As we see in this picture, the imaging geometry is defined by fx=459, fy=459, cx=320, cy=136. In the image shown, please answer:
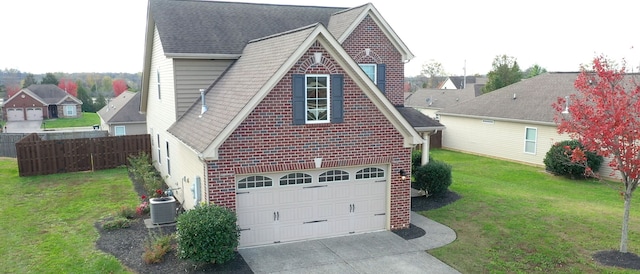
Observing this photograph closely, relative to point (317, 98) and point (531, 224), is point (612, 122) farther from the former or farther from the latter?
point (317, 98)

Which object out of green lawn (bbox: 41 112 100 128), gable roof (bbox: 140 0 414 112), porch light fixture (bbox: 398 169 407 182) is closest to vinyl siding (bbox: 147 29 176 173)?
gable roof (bbox: 140 0 414 112)

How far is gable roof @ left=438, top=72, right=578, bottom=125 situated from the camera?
2588 cm

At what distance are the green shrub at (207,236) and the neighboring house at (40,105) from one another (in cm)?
7162

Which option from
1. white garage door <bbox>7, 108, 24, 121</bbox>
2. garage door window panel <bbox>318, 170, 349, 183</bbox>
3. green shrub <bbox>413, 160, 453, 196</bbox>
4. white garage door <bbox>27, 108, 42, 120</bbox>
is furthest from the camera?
white garage door <bbox>27, 108, 42, 120</bbox>

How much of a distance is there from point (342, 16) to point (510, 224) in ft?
34.5

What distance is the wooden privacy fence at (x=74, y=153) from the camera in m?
21.3

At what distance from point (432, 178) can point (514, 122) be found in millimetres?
12877

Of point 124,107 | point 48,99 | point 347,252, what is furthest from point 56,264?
point 48,99

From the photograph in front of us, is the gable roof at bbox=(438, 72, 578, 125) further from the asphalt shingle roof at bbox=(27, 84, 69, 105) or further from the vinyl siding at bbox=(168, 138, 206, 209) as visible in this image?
the asphalt shingle roof at bbox=(27, 84, 69, 105)

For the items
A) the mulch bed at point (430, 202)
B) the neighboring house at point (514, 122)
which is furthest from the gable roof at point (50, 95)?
the mulch bed at point (430, 202)

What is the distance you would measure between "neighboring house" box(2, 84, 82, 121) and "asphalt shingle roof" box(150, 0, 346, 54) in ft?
206

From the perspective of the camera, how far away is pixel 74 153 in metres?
22.5

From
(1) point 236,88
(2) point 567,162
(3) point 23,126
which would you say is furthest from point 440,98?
(3) point 23,126

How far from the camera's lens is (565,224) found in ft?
45.0
